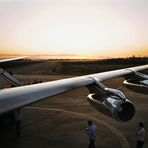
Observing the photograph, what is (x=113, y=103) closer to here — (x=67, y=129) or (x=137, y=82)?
(x=137, y=82)

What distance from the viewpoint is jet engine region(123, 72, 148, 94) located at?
637 inches

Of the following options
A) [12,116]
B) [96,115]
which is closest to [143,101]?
[96,115]

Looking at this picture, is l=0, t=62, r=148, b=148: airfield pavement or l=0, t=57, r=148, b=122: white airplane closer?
l=0, t=57, r=148, b=122: white airplane

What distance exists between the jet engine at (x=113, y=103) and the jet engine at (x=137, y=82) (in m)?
4.61

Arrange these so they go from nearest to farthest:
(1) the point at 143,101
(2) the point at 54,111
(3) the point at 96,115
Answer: (3) the point at 96,115, (2) the point at 54,111, (1) the point at 143,101

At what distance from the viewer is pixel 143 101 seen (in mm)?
27734

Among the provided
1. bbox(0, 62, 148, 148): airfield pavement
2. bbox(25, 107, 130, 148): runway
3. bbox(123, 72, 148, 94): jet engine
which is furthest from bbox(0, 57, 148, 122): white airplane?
bbox(0, 62, 148, 148): airfield pavement

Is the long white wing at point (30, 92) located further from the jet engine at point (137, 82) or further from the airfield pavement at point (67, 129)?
the airfield pavement at point (67, 129)

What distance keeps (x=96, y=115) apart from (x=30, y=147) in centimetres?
791

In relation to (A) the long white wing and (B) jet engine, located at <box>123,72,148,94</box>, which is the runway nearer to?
(B) jet engine, located at <box>123,72,148,94</box>

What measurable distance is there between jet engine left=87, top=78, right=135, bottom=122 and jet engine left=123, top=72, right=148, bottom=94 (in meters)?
4.61

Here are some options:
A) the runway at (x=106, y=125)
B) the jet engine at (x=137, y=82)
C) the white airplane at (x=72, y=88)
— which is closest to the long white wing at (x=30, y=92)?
the white airplane at (x=72, y=88)

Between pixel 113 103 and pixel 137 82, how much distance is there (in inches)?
254

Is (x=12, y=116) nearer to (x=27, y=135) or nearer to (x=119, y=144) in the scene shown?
(x=27, y=135)
